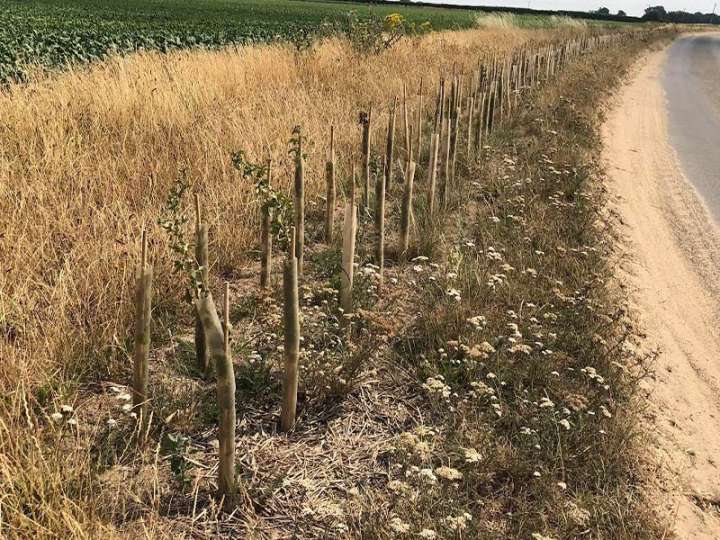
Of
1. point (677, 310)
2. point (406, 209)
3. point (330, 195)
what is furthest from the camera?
point (677, 310)

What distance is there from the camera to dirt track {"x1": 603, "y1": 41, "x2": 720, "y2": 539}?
3326 mm

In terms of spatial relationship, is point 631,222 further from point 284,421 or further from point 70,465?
point 70,465

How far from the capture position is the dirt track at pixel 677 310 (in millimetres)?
3326

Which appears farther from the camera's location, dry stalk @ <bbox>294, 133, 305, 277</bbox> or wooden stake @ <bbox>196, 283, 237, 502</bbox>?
dry stalk @ <bbox>294, 133, 305, 277</bbox>

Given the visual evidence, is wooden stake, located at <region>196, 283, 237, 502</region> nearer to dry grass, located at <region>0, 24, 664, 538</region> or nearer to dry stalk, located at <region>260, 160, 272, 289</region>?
dry grass, located at <region>0, 24, 664, 538</region>

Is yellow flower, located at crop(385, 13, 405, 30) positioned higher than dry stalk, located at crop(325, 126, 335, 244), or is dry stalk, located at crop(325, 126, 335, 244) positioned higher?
yellow flower, located at crop(385, 13, 405, 30)

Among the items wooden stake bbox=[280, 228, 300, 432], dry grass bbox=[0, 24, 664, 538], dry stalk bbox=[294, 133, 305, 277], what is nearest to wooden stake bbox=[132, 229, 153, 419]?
dry grass bbox=[0, 24, 664, 538]

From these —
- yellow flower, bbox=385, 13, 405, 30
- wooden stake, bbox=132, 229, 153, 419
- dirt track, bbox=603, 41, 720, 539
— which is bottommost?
dirt track, bbox=603, 41, 720, 539

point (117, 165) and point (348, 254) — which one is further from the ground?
point (117, 165)

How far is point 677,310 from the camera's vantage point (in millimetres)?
5391

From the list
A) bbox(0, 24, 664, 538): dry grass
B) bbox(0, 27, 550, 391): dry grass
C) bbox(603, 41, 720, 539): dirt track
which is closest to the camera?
bbox(0, 24, 664, 538): dry grass

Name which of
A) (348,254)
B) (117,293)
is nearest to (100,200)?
(117,293)

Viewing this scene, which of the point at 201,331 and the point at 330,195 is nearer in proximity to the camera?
the point at 201,331

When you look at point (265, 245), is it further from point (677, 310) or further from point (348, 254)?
point (677, 310)
